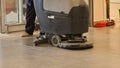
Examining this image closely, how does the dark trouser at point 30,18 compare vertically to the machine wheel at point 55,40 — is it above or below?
above

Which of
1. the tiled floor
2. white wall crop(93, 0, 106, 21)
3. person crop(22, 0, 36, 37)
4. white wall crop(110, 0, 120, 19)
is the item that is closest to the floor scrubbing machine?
the tiled floor

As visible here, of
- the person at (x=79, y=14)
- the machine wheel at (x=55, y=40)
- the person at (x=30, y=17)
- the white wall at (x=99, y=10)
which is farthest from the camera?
the white wall at (x=99, y=10)

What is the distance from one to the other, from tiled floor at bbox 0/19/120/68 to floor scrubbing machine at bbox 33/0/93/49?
0.11 meters

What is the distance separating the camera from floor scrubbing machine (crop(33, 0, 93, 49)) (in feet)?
10.5

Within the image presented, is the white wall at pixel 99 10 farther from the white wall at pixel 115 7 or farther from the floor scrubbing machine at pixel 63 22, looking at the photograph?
the floor scrubbing machine at pixel 63 22

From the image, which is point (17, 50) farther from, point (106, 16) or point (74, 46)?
point (106, 16)

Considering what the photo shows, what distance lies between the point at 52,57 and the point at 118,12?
13.7 ft

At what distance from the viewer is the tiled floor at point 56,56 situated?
103 inches

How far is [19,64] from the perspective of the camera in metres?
2.63

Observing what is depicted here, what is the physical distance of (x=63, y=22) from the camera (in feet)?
10.6

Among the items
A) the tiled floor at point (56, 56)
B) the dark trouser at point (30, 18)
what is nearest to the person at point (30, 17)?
the dark trouser at point (30, 18)

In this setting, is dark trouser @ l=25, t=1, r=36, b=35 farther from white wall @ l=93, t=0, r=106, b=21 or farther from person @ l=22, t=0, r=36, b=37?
white wall @ l=93, t=0, r=106, b=21

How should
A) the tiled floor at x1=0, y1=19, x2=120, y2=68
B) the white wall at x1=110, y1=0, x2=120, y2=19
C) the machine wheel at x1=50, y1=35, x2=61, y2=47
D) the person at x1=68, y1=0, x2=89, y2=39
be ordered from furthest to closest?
the white wall at x1=110, y1=0, x2=120, y2=19 < the machine wheel at x1=50, y1=35, x2=61, y2=47 < the person at x1=68, y1=0, x2=89, y2=39 < the tiled floor at x1=0, y1=19, x2=120, y2=68

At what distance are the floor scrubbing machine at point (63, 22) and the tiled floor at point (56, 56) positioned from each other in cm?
11
